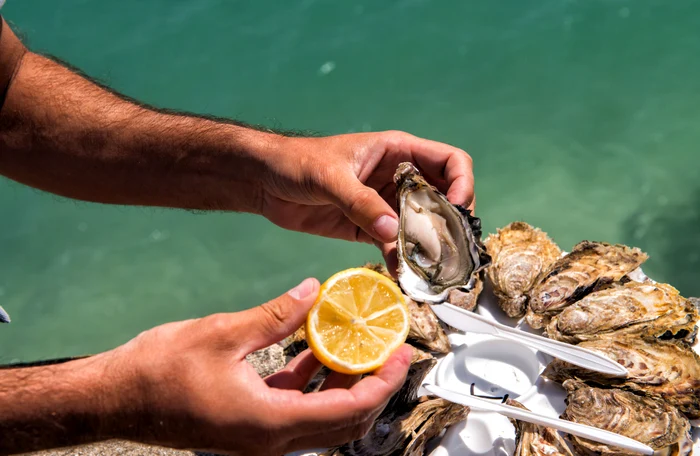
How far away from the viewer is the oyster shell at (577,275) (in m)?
2.51

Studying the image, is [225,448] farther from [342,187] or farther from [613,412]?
[613,412]

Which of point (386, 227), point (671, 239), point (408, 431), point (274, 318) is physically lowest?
point (671, 239)

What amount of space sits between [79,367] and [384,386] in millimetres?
837

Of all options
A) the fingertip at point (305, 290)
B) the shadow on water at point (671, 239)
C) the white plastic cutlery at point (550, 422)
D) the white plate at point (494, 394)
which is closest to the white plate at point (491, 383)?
the white plate at point (494, 394)

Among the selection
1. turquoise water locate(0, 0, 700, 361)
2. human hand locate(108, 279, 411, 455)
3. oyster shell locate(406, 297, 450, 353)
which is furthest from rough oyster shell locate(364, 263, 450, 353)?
turquoise water locate(0, 0, 700, 361)

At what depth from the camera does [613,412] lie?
6.81 ft

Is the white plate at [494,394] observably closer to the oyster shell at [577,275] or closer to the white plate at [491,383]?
the white plate at [491,383]

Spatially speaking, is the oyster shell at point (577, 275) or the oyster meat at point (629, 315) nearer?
the oyster meat at point (629, 315)

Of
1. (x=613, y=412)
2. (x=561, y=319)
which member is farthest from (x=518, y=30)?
(x=613, y=412)

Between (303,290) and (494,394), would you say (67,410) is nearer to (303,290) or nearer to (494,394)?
(303,290)

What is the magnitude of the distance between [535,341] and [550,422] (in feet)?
1.00

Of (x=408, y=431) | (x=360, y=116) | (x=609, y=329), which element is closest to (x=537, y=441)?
(x=408, y=431)

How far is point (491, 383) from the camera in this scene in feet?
7.52

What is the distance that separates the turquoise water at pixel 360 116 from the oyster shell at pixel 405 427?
3.30 m
